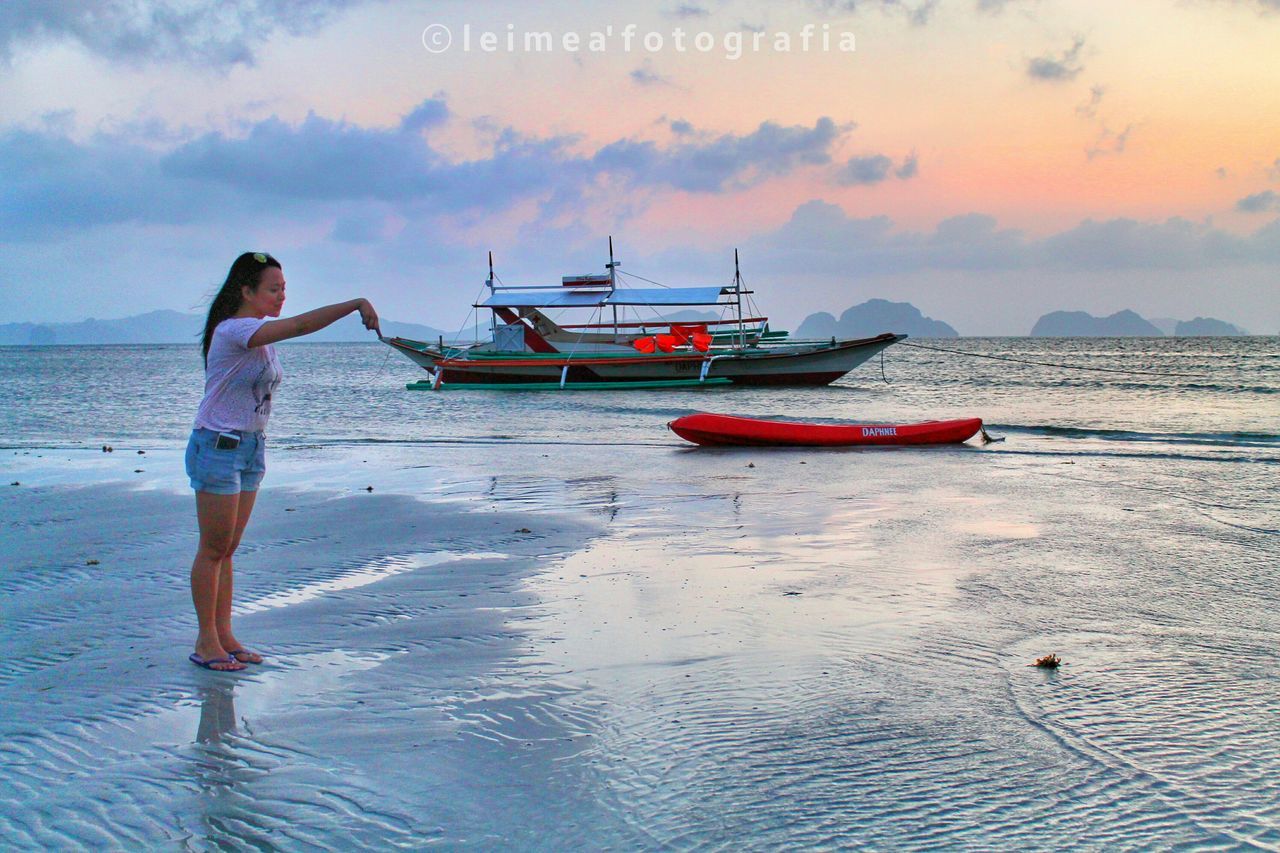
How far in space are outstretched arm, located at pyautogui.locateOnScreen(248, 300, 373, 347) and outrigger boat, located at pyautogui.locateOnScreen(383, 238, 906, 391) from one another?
3208 centimetres

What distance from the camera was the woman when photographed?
13.2 ft

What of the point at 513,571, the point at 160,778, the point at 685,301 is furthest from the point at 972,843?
the point at 685,301

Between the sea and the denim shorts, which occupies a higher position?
the denim shorts

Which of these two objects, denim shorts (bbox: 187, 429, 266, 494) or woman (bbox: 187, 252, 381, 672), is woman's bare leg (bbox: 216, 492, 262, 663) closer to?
woman (bbox: 187, 252, 381, 672)

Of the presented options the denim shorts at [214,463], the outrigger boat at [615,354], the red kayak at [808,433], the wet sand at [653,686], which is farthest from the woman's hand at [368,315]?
the outrigger boat at [615,354]

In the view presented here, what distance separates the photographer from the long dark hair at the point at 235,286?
163 inches

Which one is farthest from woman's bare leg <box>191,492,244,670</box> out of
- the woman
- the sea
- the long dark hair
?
the sea

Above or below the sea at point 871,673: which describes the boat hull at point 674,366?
above

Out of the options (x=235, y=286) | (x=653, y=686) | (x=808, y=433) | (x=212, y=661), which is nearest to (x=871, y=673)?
(x=653, y=686)

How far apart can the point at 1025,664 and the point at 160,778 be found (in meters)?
3.27

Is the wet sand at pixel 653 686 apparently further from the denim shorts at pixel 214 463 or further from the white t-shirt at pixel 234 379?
the white t-shirt at pixel 234 379

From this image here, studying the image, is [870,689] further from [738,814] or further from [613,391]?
[613,391]

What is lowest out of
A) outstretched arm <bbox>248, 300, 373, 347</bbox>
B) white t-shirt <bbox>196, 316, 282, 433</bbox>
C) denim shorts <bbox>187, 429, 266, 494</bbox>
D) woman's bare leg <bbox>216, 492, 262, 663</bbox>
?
woman's bare leg <bbox>216, 492, 262, 663</bbox>

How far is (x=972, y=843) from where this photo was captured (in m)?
2.64
